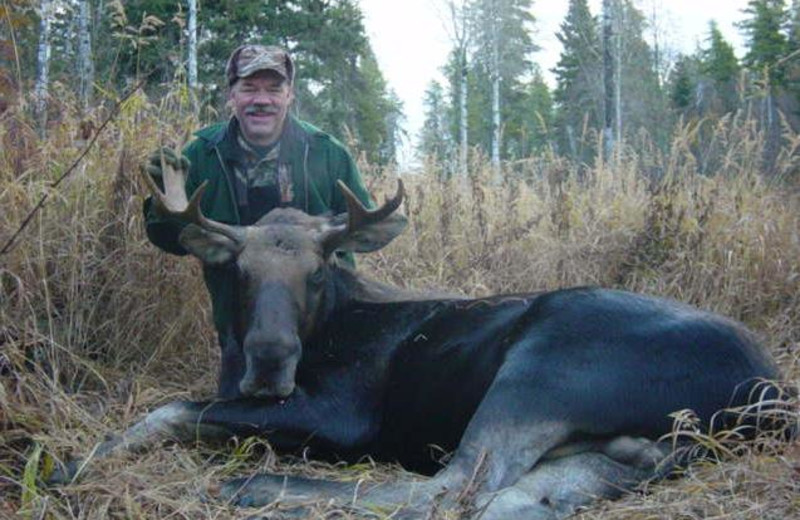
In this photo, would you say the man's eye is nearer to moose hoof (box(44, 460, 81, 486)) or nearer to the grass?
the grass

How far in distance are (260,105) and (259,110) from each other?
0.03 meters

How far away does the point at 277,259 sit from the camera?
13.9 ft

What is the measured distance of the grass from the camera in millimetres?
3438

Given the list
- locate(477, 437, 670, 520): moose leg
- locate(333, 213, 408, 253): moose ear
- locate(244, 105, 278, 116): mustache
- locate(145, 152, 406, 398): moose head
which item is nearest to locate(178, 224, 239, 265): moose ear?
locate(145, 152, 406, 398): moose head

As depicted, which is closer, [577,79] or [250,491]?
[250,491]

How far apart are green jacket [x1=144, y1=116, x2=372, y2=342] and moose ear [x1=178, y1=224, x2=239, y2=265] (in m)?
0.60

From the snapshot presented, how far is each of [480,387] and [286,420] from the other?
2.86 feet

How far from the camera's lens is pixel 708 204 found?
6.63 m

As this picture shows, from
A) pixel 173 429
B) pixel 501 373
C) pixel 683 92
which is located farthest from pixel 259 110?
pixel 683 92

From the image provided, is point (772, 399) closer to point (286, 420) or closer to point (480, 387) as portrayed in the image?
point (480, 387)

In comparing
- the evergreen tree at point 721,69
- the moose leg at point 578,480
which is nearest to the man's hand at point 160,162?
the moose leg at point 578,480

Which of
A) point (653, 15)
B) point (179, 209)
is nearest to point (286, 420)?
point (179, 209)

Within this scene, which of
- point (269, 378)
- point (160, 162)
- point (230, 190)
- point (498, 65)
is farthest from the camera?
point (498, 65)

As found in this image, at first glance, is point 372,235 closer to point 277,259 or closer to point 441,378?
point 277,259
